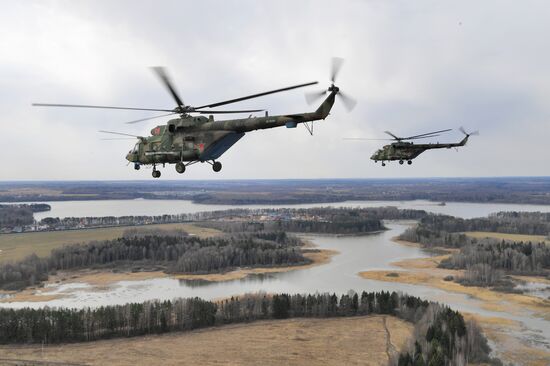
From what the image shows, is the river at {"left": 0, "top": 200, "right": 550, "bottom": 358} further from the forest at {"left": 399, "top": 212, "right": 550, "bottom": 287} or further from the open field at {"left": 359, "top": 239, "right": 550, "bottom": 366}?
the forest at {"left": 399, "top": 212, "right": 550, "bottom": 287}

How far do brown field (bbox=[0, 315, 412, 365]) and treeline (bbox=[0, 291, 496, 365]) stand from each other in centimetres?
142

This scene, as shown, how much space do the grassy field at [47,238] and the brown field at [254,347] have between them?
171 ft

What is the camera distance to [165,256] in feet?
315

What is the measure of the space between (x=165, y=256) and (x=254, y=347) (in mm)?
50684

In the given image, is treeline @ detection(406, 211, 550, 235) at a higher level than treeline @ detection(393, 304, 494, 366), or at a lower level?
higher

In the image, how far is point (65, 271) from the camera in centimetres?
8650

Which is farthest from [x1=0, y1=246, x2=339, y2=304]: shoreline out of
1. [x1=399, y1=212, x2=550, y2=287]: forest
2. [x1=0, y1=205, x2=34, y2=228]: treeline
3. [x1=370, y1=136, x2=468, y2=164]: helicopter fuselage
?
[x1=0, y1=205, x2=34, y2=228]: treeline

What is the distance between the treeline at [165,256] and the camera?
86000mm

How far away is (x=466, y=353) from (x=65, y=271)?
6686 centimetres

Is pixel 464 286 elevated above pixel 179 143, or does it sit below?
below

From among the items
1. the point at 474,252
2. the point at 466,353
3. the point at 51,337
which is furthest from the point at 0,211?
the point at 466,353

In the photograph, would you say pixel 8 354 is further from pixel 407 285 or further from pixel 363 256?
pixel 363 256

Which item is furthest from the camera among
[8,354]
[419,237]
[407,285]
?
[419,237]

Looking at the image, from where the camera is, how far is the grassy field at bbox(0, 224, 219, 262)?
331 ft
